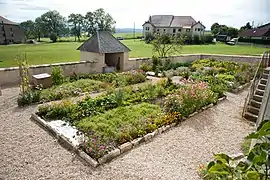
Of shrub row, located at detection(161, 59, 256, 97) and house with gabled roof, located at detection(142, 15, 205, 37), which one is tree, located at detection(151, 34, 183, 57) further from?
house with gabled roof, located at detection(142, 15, 205, 37)

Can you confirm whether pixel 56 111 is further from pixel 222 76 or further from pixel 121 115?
pixel 222 76

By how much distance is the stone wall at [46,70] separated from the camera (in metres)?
10.4

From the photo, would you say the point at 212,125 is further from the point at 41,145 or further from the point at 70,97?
the point at 70,97

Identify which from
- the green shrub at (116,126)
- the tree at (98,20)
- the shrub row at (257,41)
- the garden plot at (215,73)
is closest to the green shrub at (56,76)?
the green shrub at (116,126)

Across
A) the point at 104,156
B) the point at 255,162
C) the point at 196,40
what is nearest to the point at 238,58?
the point at 104,156

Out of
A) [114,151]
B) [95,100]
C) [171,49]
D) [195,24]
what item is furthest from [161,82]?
[195,24]

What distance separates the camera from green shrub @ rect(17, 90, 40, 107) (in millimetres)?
8019

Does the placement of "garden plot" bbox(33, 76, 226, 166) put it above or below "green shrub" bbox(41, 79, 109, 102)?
below

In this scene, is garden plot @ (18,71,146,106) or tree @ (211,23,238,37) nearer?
garden plot @ (18,71,146,106)

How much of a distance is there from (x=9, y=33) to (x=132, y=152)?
57.1 meters

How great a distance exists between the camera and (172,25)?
61719 mm

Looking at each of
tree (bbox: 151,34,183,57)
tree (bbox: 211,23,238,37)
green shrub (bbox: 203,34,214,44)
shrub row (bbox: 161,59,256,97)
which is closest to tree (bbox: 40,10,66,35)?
green shrub (bbox: 203,34,214,44)

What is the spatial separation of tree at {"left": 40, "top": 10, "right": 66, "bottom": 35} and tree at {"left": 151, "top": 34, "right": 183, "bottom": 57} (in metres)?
56.7

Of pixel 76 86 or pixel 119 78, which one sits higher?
pixel 119 78
